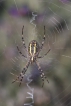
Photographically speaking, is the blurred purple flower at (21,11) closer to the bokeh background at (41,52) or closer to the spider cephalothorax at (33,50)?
the bokeh background at (41,52)

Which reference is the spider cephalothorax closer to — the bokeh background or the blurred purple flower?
the bokeh background

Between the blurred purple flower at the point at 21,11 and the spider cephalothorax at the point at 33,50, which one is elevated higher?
the blurred purple flower at the point at 21,11

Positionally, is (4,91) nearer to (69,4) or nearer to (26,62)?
(26,62)

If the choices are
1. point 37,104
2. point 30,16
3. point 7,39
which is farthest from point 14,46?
point 37,104

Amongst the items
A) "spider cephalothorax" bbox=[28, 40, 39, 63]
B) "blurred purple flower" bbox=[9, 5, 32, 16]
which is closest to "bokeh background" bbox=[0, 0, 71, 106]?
"blurred purple flower" bbox=[9, 5, 32, 16]

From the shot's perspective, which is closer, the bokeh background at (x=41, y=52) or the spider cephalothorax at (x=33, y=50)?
the spider cephalothorax at (x=33, y=50)

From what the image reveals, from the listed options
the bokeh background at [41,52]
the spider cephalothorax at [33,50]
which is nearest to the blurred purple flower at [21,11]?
the bokeh background at [41,52]

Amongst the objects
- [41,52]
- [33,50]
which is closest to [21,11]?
[41,52]

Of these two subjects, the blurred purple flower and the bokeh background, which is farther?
the blurred purple flower

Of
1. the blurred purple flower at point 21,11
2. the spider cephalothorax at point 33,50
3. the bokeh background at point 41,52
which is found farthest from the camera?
the blurred purple flower at point 21,11
